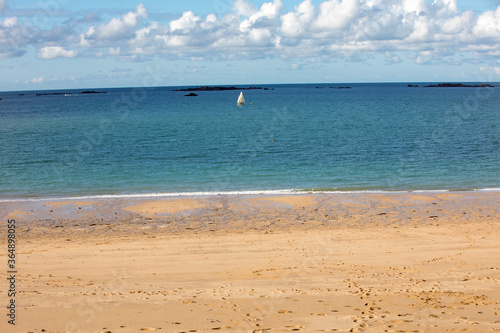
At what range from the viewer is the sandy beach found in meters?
8.47

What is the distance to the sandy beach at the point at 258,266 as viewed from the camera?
8.47m

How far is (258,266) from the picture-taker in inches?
459

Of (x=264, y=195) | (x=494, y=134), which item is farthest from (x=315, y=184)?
(x=494, y=134)

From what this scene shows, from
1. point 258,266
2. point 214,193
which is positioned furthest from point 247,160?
point 258,266

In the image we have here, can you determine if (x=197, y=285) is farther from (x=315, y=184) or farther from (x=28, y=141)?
A: (x=28, y=141)

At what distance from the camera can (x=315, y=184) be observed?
78.5ft

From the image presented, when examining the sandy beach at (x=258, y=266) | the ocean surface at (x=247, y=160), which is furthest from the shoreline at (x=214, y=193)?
the sandy beach at (x=258, y=266)

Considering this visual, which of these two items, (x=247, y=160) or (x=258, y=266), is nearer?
(x=258, y=266)

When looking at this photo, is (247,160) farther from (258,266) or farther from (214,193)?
(258,266)

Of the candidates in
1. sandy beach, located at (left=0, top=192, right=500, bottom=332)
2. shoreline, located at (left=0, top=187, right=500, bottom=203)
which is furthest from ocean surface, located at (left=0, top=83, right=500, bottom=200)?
sandy beach, located at (left=0, top=192, right=500, bottom=332)

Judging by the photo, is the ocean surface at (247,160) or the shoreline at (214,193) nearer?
the shoreline at (214,193)

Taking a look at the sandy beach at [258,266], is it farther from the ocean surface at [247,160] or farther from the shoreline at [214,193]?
the ocean surface at [247,160]

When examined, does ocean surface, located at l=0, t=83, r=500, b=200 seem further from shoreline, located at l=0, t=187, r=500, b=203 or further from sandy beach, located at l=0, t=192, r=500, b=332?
sandy beach, located at l=0, t=192, r=500, b=332

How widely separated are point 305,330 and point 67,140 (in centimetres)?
4148
